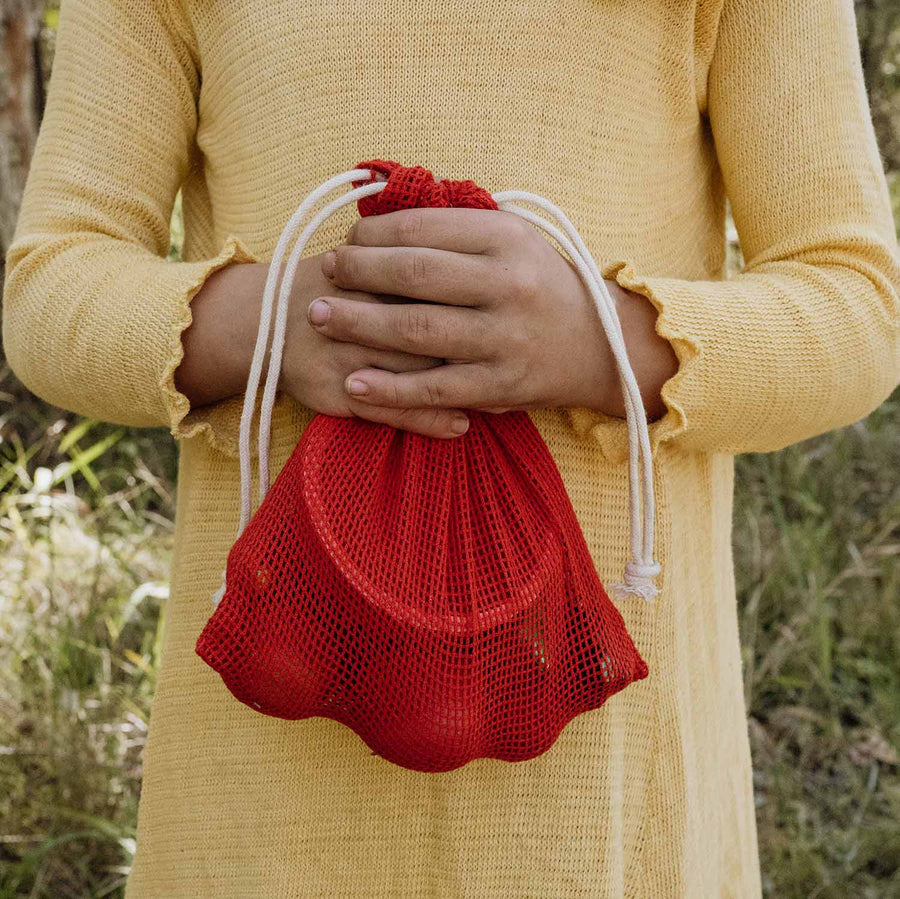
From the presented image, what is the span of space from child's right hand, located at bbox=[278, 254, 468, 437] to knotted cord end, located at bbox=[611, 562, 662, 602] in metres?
0.24

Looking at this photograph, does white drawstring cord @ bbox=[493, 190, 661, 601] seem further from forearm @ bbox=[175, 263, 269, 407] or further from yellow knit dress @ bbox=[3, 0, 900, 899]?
forearm @ bbox=[175, 263, 269, 407]

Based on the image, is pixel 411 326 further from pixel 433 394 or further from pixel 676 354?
pixel 676 354

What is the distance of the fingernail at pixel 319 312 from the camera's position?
92cm

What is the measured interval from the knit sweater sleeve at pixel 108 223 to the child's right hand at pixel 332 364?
0.11 metres

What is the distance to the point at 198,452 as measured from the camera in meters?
1.17

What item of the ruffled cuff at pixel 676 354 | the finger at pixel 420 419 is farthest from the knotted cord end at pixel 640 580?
the finger at pixel 420 419

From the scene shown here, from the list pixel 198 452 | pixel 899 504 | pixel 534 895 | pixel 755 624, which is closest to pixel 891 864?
pixel 755 624

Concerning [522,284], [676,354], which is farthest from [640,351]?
[522,284]

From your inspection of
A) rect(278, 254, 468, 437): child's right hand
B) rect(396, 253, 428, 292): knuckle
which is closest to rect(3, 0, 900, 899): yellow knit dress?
rect(278, 254, 468, 437): child's right hand

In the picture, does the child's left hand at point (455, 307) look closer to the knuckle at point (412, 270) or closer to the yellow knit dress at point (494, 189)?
the knuckle at point (412, 270)

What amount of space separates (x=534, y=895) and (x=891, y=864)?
68.3 inches

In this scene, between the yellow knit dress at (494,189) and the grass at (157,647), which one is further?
the grass at (157,647)

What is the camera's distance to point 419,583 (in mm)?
880

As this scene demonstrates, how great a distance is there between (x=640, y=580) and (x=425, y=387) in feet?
1.01
